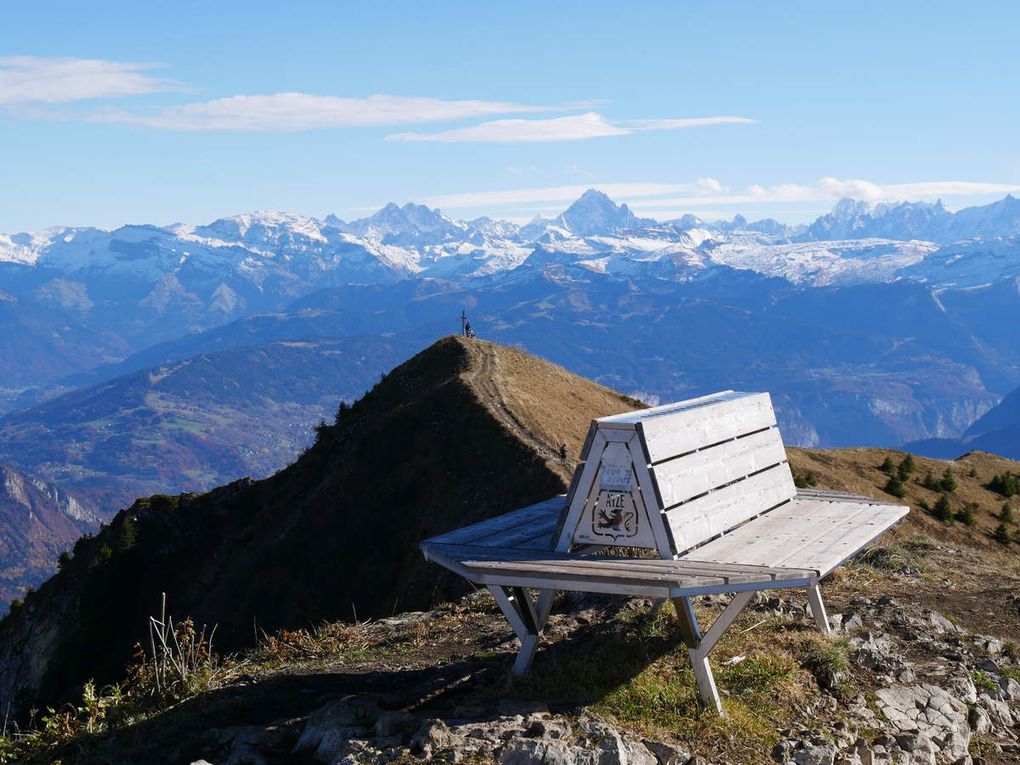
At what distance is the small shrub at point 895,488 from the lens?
4522 cm

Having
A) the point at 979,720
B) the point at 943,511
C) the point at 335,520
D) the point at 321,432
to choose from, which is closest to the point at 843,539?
the point at 979,720

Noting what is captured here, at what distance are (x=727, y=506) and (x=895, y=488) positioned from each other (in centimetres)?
3590

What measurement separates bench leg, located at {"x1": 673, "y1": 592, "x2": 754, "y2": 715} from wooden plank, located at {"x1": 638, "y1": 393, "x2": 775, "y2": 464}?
1673 mm

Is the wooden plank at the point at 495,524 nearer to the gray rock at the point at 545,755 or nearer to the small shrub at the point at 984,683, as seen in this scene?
the gray rock at the point at 545,755

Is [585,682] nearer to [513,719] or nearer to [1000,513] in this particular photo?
[513,719]

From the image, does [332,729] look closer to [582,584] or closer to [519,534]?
[582,584]

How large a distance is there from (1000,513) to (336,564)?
2978 cm

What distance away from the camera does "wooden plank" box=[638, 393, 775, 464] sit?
11469 mm

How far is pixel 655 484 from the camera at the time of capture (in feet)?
36.8

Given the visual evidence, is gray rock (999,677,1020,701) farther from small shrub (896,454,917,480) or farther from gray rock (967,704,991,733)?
small shrub (896,454,917,480)

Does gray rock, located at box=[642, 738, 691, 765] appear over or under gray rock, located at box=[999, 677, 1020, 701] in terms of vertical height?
over

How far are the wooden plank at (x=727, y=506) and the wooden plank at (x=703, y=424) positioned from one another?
0.63m

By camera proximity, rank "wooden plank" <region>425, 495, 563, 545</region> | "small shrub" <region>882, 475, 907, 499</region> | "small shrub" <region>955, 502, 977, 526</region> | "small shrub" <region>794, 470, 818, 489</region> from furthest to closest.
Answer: "small shrub" <region>882, 475, 907, 499</region>, "small shrub" <region>955, 502, 977, 526</region>, "small shrub" <region>794, 470, 818, 489</region>, "wooden plank" <region>425, 495, 563, 545</region>

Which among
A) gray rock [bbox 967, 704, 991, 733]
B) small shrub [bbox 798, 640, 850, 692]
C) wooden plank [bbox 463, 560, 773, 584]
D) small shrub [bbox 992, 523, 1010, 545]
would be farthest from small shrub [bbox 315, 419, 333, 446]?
gray rock [bbox 967, 704, 991, 733]
